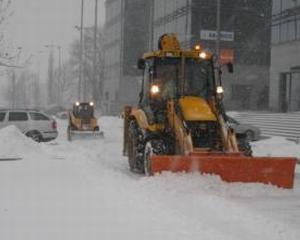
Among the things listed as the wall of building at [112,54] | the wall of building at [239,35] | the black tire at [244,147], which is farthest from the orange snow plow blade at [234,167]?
the wall of building at [112,54]

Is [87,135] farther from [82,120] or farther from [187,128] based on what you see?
[187,128]

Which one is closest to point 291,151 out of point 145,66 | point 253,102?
point 145,66

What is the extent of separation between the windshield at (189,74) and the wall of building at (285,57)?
96.1ft

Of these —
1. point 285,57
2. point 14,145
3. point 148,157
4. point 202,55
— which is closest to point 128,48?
point 285,57

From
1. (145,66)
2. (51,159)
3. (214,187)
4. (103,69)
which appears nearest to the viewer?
(214,187)

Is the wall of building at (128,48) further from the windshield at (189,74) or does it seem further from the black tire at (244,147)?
the black tire at (244,147)

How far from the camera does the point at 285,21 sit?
153 ft

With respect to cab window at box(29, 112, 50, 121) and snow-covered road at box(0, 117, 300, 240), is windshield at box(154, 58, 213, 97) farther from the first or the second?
cab window at box(29, 112, 50, 121)

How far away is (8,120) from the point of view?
26797 millimetres

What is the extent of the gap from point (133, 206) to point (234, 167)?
3254 mm

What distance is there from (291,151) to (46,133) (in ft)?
33.6

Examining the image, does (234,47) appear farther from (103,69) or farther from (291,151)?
(291,151)

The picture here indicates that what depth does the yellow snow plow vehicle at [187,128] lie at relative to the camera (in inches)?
511

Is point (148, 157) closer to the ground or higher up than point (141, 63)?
closer to the ground
